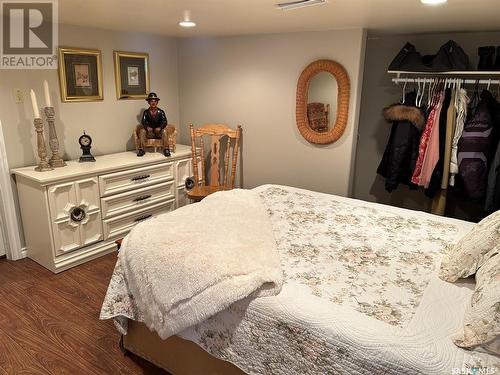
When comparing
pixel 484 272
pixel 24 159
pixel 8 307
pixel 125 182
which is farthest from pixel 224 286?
pixel 24 159

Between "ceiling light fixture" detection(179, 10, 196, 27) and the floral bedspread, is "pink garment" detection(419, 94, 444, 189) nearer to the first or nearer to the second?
the floral bedspread

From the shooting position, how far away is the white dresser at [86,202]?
2828 millimetres

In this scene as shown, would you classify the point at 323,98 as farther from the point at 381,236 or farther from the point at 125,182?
the point at 125,182

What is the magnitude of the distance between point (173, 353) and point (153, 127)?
238 cm

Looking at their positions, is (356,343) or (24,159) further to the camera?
(24,159)

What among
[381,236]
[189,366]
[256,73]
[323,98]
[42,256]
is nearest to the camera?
[189,366]

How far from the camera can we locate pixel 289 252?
186cm

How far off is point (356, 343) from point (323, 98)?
8.01 ft

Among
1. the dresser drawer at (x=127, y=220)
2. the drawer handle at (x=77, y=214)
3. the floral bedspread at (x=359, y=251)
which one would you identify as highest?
the floral bedspread at (x=359, y=251)

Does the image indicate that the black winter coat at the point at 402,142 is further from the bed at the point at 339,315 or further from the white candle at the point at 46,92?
the white candle at the point at 46,92

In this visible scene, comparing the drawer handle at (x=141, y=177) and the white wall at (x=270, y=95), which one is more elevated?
the white wall at (x=270, y=95)

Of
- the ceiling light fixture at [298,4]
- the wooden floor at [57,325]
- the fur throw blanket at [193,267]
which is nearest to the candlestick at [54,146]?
the wooden floor at [57,325]

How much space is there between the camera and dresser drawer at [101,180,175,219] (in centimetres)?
321

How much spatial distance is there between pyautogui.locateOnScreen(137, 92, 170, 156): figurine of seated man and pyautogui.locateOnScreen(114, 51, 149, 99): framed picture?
0.27 meters
